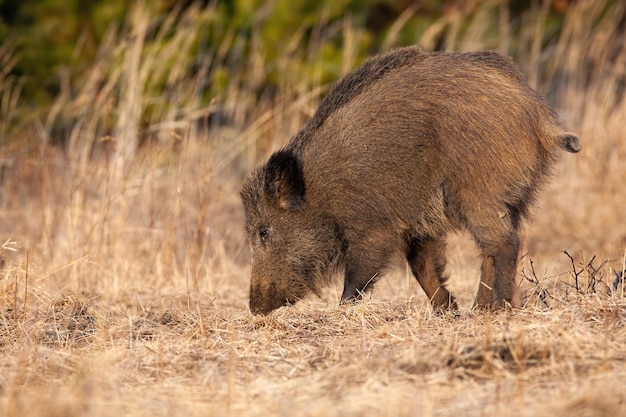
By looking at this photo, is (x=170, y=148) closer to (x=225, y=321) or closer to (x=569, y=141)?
(x=225, y=321)

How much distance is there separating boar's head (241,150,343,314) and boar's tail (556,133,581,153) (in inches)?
50.8

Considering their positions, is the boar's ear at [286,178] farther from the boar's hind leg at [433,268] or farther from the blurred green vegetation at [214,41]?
the blurred green vegetation at [214,41]

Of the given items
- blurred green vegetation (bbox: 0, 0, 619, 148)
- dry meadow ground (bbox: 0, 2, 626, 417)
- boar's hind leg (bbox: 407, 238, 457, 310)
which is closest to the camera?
dry meadow ground (bbox: 0, 2, 626, 417)

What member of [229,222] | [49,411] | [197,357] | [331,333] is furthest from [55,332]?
[229,222]

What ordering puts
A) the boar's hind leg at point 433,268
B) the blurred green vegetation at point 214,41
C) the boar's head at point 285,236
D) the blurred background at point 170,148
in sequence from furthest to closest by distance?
the blurred green vegetation at point 214,41 → the blurred background at point 170,148 → the boar's hind leg at point 433,268 → the boar's head at point 285,236

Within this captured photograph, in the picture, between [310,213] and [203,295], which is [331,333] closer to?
[310,213]

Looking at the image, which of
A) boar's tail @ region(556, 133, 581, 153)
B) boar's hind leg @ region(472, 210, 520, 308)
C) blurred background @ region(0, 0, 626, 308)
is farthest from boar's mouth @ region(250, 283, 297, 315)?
boar's tail @ region(556, 133, 581, 153)

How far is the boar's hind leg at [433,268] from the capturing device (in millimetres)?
5391

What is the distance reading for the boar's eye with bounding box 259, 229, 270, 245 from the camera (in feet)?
18.0

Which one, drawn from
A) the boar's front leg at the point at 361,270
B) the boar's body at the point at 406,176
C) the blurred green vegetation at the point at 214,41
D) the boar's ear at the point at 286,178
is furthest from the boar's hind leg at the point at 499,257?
the blurred green vegetation at the point at 214,41

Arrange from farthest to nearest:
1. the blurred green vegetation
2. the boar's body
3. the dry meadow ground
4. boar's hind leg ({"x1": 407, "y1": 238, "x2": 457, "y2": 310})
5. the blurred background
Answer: the blurred green vegetation, the blurred background, boar's hind leg ({"x1": 407, "y1": 238, "x2": 457, "y2": 310}), the boar's body, the dry meadow ground

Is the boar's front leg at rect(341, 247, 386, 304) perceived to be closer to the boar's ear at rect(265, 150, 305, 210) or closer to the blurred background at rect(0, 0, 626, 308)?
the boar's ear at rect(265, 150, 305, 210)

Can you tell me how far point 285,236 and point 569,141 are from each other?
5.39 ft

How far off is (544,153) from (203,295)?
7.95 ft
